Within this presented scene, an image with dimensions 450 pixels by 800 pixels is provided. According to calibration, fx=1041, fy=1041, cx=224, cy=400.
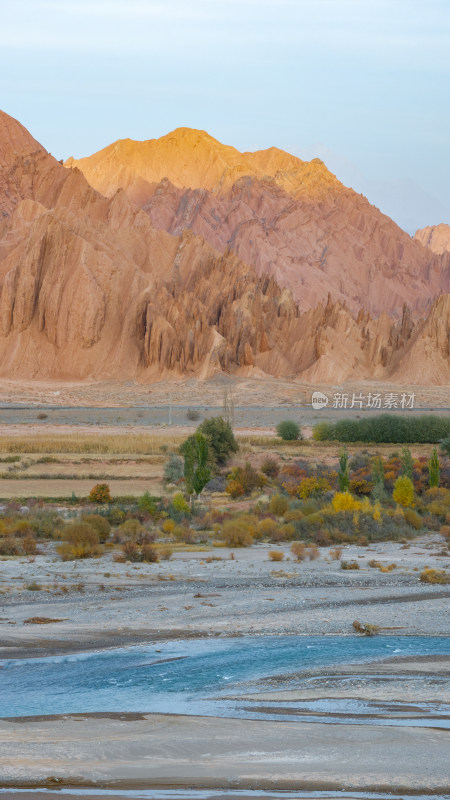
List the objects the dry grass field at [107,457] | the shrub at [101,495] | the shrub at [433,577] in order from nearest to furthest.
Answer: the shrub at [433,577] < the shrub at [101,495] < the dry grass field at [107,457]

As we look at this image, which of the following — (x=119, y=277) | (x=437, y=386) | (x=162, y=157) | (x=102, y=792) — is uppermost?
(x=162, y=157)

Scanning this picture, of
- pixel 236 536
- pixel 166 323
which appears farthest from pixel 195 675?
pixel 166 323

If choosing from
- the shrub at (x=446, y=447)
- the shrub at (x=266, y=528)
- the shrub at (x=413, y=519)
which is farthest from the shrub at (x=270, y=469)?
the shrub at (x=266, y=528)

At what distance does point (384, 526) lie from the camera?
22.9m

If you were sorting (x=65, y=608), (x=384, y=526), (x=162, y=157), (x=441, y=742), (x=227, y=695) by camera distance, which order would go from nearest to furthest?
(x=441, y=742)
(x=227, y=695)
(x=65, y=608)
(x=384, y=526)
(x=162, y=157)

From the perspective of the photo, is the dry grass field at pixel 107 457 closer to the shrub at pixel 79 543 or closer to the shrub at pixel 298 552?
the shrub at pixel 79 543

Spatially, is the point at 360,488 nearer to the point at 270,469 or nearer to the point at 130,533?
the point at 270,469

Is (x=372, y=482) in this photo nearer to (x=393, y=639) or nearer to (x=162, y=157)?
(x=393, y=639)

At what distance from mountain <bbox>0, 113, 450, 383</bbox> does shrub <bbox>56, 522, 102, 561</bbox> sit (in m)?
76.8

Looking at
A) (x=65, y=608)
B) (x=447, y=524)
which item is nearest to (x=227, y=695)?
(x=65, y=608)

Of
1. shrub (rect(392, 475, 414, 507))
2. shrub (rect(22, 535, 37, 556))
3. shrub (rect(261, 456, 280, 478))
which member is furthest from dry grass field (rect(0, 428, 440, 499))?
shrub (rect(22, 535, 37, 556))

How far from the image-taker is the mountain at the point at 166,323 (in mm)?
101062

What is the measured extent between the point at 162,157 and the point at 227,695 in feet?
639

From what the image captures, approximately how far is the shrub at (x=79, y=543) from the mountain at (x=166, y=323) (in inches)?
3026
